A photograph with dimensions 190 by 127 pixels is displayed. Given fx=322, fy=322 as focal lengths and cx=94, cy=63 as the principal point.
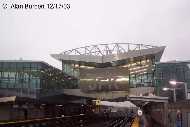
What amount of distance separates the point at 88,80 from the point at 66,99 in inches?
765

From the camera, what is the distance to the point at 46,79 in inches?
2584

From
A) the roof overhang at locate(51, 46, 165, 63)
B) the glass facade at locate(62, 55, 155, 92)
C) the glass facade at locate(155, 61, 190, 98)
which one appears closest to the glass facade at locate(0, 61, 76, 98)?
the glass facade at locate(62, 55, 155, 92)

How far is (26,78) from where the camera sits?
203 ft

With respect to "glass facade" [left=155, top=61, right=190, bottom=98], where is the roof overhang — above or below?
above

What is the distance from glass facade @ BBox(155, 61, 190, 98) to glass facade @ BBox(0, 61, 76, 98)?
24497 mm

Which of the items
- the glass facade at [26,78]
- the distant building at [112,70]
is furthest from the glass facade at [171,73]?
the glass facade at [26,78]

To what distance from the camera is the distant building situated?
6725 centimetres

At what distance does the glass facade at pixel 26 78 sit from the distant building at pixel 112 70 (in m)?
7.78

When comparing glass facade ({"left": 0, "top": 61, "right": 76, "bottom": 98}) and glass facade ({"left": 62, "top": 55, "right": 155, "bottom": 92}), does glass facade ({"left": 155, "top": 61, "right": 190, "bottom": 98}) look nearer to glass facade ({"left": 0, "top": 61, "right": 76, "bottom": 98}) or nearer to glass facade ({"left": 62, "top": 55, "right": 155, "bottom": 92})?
glass facade ({"left": 62, "top": 55, "right": 155, "bottom": 92})

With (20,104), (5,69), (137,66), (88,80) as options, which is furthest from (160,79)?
(20,104)

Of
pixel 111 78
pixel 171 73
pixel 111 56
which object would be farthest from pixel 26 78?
pixel 171 73

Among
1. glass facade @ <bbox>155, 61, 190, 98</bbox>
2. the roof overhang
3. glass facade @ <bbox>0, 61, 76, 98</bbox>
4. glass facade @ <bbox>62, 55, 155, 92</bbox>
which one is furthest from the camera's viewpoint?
the roof overhang

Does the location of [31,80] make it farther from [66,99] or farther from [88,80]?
[66,99]

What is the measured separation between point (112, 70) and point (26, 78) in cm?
1777
